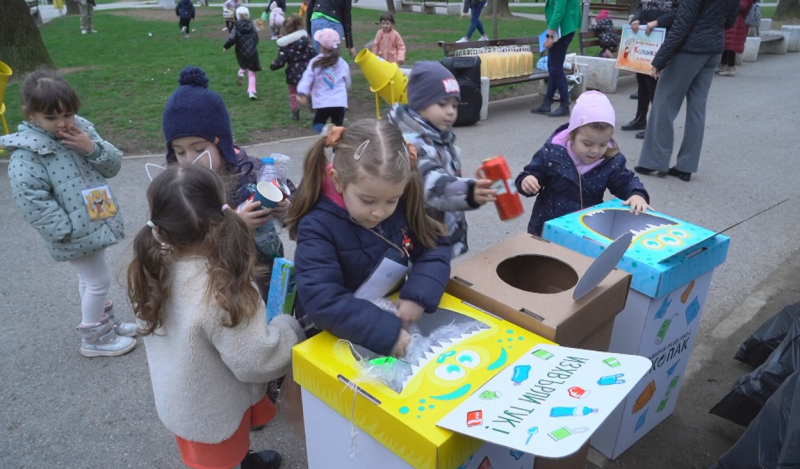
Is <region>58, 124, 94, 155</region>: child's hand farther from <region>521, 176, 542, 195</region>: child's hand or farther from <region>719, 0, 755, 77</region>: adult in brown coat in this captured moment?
<region>719, 0, 755, 77</region>: adult in brown coat

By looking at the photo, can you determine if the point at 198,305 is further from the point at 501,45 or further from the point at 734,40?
the point at 734,40

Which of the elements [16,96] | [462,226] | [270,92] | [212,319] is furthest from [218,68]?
[212,319]

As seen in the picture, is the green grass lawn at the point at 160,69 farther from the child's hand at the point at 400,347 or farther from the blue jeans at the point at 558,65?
the blue jeans at the point at 558,65

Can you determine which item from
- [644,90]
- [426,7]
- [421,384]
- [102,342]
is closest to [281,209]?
[421,384]

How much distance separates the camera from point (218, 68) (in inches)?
383

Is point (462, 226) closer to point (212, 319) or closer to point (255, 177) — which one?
point (255, 177)

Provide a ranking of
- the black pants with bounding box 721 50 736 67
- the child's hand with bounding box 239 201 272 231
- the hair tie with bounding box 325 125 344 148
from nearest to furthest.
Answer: the hair tie with bounding box 325 125 344 148
the child's hand with bounding box 239 201 272 231
the black pants with bounding box 721 50 736 67

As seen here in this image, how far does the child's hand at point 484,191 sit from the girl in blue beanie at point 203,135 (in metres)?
0.79

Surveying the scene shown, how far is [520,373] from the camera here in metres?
1.29

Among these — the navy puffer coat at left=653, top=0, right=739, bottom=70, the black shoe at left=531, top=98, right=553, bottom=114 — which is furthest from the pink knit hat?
the black shoe at left=531, top=98, right=553, bottom=114

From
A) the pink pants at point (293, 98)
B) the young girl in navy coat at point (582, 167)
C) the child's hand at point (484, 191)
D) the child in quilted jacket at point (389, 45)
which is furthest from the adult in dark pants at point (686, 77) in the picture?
the child in quilted jacket at point (389, 45)

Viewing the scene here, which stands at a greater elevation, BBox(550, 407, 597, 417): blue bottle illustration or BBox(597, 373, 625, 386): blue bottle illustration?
BBox(597, 373, 625, 386): blue bottle illustration

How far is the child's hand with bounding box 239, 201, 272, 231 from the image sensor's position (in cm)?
178

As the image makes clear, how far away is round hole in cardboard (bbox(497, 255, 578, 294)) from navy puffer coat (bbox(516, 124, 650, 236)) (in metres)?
0.52
